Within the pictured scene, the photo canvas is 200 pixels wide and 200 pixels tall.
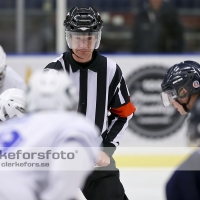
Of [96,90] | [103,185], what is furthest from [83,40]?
[103,185]

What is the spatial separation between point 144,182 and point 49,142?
2852mm

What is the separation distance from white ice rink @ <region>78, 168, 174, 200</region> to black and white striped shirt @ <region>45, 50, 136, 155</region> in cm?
108

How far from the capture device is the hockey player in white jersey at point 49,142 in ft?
5.30

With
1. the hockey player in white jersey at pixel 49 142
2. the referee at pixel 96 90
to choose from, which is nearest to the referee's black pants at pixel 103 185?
the referee at pixel 96 90

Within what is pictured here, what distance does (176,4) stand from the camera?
5.95 metres

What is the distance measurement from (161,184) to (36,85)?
280 centimetres

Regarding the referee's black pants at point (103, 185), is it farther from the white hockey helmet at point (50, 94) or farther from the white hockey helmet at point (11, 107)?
the white hockey helmet at point (50, 94)

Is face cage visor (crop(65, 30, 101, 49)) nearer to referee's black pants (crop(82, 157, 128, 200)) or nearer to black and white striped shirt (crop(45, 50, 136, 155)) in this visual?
black and white striped shirt (crop(45, 50, 136, 155))

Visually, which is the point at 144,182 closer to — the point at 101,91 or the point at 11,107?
the point at 101,91

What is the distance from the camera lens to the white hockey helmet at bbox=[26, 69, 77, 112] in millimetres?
1661

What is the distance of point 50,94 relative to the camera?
5.44 feet

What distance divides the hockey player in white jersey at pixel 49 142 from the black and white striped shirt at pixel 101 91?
4.09 feet

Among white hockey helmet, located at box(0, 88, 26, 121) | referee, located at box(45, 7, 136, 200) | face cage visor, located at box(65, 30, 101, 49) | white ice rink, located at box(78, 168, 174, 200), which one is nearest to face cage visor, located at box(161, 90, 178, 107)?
Result: referee, located at box(45, 7, 136, 200)

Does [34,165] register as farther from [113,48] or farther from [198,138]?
[113,48]
